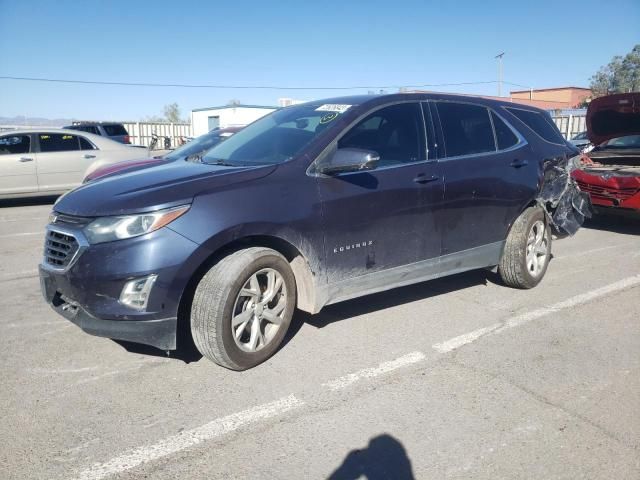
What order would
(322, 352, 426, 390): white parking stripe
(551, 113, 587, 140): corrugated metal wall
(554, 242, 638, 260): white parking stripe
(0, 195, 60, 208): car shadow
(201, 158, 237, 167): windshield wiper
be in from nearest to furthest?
(322, 352, 426, 390): white parking stripe < (201, 158, 237, 167): windshield wiper < (554, 242, 638, 260): white parking stripe < (0, 195, 60, 208): car shadow < (551, 113, 587, 140): corrugated metal wall

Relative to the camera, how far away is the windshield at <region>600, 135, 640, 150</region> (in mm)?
9558

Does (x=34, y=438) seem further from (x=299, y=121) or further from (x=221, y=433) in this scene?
(x=299, y=121)

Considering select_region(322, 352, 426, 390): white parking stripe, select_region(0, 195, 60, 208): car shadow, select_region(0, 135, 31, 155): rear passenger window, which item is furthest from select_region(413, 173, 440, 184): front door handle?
select_region(0, 195, 60, 208): car shadow

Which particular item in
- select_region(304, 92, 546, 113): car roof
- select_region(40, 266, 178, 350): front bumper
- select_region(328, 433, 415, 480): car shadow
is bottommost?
select_region(328, 433, 415, 480): car shadow

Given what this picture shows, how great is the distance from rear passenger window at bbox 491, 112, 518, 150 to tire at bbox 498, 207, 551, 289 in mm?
696

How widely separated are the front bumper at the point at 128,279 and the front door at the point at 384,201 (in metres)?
1.09

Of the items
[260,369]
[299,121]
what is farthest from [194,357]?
[299,121]


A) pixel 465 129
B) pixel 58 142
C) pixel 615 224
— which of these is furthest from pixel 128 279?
pixel 58 142

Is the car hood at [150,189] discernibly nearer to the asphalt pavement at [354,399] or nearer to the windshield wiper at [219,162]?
the windshield wiper at [219,162]

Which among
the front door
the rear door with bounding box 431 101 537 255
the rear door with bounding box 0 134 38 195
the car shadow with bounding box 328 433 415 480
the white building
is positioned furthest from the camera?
the white building

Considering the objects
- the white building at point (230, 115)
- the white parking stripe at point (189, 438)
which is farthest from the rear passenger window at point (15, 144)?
the white building at point (230, 115)

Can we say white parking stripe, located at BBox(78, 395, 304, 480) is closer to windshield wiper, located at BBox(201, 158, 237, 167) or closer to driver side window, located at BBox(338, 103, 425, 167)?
windshield wiper, located at BBox(201, 158, 237, 167)

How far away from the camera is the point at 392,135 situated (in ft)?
13.6

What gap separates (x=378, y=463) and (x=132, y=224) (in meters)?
1.90
